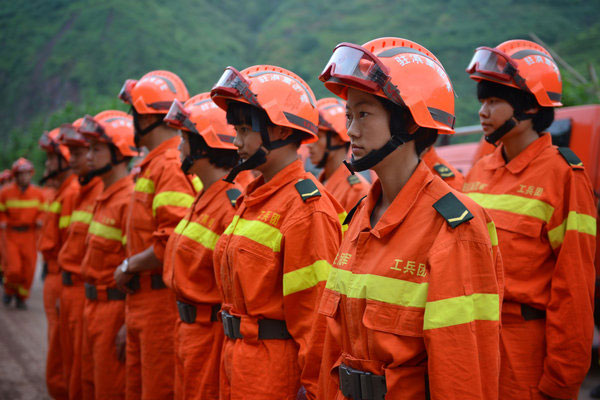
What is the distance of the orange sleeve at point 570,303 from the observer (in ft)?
9.95

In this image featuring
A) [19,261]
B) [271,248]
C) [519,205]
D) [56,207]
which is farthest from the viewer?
[19,261]

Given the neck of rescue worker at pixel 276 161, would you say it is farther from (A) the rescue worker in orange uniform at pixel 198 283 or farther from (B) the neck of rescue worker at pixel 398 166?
(B) the neck of rescue worker at pixel 398 166

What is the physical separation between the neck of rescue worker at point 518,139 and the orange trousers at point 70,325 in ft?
13.8

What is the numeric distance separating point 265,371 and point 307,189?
3.11ft

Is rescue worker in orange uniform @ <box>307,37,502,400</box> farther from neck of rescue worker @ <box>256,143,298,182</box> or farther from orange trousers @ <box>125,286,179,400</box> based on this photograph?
orange trousers @ <box>125,286,179,400</box>

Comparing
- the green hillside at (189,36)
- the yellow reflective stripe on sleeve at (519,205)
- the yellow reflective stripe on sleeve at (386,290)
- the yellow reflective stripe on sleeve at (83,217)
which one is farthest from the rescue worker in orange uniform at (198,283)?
the green hillside at (189,36)

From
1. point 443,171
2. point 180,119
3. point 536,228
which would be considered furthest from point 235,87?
point 443,171

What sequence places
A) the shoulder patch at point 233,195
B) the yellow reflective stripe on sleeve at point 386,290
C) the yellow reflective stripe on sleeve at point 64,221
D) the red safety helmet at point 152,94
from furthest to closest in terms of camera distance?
the yellow reflective stripe on sleeve at point 64,221, the red safety helmet at point 152,94, the shoulder patch at point 233,195, the yellow reflective stripe on sleeve at point 386,290

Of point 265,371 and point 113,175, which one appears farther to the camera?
point 113,175

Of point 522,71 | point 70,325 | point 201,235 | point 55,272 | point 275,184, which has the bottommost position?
point 70,325

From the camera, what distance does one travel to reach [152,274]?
4.49 m

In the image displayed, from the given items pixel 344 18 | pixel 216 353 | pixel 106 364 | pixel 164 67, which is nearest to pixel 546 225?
pixel 216 353

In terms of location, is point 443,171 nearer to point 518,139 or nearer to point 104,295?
point 518,139

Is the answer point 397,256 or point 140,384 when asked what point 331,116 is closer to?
point 140,384
